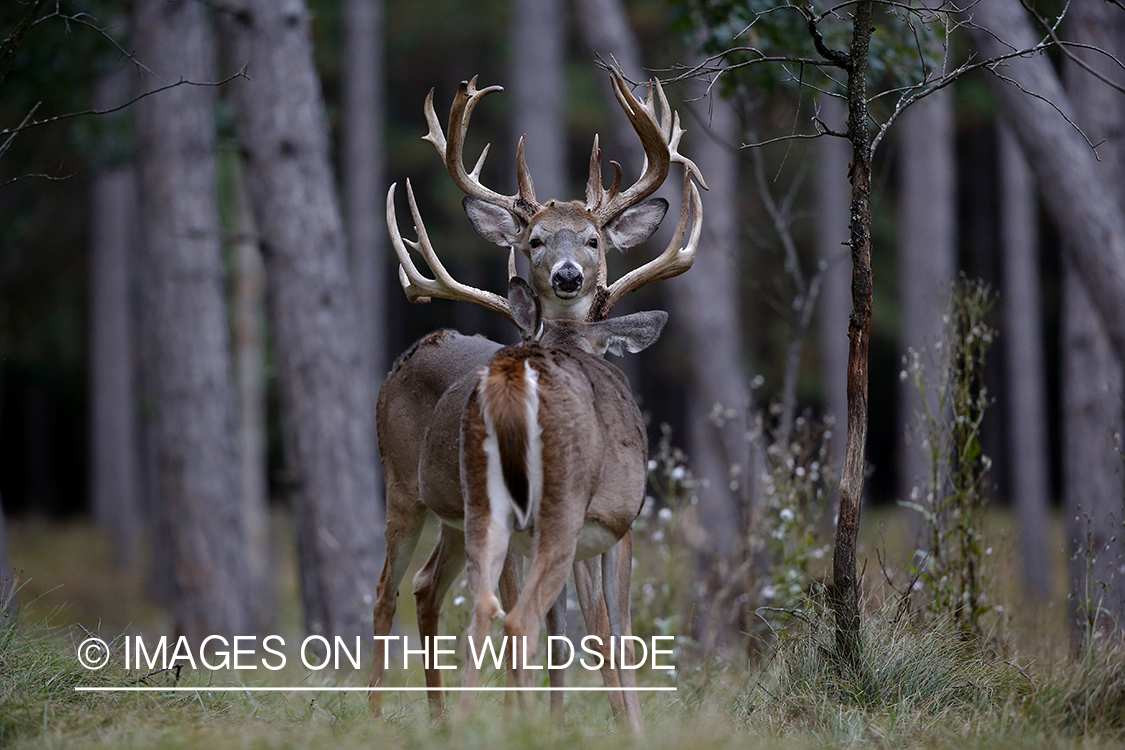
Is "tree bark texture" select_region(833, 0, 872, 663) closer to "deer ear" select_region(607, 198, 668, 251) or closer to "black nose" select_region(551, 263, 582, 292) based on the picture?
"deer ear" select_region(607, 198, 668, 251)

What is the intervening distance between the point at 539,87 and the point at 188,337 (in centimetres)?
1046

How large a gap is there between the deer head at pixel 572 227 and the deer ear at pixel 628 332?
Result: 0.74 ft

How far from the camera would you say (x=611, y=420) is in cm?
436

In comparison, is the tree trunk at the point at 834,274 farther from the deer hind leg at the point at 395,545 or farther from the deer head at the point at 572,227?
the deer hind leg at the point at 395,545

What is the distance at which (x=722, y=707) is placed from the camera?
4789 millimetres

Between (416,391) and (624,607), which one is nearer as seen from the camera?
(624,607)

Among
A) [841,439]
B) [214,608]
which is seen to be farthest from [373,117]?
[214,608]

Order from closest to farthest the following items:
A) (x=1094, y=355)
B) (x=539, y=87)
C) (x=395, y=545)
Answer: (x=395, y=545)
(x=1094, y=355)
(x=539, y=87)

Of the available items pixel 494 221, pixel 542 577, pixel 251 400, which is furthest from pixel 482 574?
pixel 251 400

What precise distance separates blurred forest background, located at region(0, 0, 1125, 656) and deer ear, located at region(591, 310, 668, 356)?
3.78ft

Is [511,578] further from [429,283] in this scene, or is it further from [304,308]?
[304,308]

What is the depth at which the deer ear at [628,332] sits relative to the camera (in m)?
4.88

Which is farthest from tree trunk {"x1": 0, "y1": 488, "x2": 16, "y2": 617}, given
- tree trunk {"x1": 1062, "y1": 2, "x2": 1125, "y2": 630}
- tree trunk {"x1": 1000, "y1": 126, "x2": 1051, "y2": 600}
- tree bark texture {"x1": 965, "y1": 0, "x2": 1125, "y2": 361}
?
tree trunk {"x1": 1000, "y1": 126, "x2": 1051, "y2": 600}

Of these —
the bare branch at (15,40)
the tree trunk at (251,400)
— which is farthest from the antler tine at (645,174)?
the tree trunk at (251,400)
